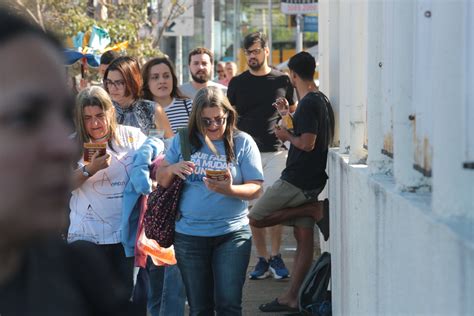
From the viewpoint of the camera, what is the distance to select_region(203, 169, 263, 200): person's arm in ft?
18.8

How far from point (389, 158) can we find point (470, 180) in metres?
1.59

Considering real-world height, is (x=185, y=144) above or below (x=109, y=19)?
below

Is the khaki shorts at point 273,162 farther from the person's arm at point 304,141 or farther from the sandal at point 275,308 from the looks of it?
the person's arm at point 304,141

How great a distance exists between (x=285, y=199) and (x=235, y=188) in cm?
212

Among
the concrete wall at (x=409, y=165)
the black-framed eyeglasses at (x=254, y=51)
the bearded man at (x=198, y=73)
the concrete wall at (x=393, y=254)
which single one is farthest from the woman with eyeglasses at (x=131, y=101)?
the black-framed eyeglasses at (x=254, y=51)

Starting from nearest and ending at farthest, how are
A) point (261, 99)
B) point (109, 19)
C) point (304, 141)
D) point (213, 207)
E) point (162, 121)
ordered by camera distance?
point (213, 207) → point (162, 121) → point (304, 141) → point (261, 99) → point (109, 19)

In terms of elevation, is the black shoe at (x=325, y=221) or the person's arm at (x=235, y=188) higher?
the person's arm at (x=235, y=188)

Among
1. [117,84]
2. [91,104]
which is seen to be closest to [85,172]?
[91,104]

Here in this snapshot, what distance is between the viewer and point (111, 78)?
736 cm

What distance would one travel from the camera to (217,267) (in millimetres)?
5945

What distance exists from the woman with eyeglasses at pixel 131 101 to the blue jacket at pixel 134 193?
105 centimetres

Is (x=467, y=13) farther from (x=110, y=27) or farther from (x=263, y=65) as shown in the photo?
(x=110, y=27)

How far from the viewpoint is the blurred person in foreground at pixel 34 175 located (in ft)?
3.64

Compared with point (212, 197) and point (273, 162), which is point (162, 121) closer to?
point (212, 197)
